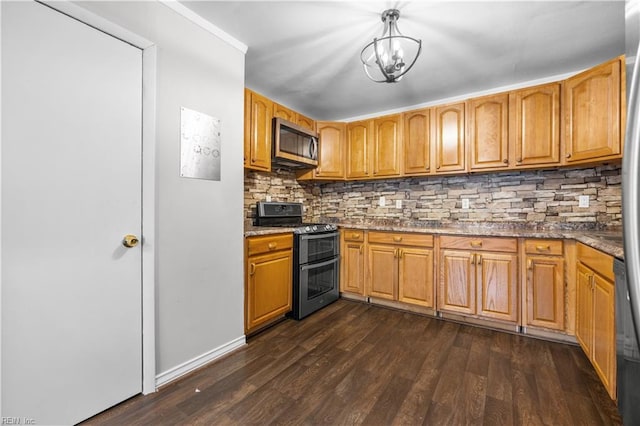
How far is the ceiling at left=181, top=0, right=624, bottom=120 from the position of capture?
1.85 metres

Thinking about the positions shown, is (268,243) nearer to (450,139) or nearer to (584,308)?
(450,139)

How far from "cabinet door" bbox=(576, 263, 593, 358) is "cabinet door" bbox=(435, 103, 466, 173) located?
1378mm

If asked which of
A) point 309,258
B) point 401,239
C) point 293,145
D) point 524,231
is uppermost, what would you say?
point 293,145

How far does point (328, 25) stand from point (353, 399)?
2504 mm

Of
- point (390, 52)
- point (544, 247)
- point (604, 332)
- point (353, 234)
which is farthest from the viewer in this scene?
point (353, 234)

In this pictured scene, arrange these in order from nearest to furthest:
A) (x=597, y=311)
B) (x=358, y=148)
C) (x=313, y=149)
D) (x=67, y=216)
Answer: (x=67, y=216) → (x=597, y=311) → (x=313, y=149) → (x=358, y=148)

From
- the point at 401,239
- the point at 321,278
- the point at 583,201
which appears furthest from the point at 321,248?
the point at 583,201

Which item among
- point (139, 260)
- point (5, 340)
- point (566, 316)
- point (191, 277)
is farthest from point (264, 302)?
point (566, 316)

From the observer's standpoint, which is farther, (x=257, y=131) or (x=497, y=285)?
(x=257, y=131)

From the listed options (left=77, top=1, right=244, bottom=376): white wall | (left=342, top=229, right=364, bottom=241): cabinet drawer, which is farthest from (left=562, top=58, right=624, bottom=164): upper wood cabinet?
(left=77, top=1, right=244, bottom=376): white wall

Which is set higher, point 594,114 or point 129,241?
point 594,114

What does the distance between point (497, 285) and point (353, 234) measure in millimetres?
1520

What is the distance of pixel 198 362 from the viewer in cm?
194

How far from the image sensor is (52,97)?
1.35 metres
